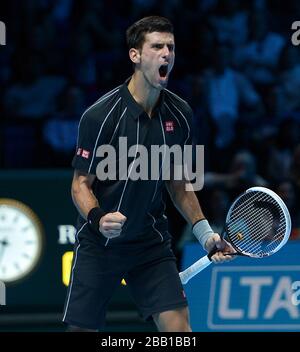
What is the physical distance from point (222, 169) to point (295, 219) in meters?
1.15

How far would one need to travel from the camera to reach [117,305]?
→ 880 cm

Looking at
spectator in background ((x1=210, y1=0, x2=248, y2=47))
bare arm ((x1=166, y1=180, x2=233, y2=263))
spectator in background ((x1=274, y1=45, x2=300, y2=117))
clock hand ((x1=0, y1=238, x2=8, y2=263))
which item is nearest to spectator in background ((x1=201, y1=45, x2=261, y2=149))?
spectator in background ((x1=274, y1=45, x2=300, y2=117))

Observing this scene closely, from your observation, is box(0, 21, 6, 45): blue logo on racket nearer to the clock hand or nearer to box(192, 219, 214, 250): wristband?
the clock hand

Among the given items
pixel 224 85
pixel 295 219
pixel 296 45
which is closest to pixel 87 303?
pixel 295 219

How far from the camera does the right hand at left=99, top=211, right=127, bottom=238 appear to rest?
239 inches

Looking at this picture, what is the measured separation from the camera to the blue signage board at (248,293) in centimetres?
845

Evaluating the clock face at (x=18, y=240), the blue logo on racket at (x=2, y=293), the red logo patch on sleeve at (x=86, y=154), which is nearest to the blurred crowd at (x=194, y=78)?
the clock face at (x=18, y=240)

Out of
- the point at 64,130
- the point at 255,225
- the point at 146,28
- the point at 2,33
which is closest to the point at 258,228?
the point at 255,225

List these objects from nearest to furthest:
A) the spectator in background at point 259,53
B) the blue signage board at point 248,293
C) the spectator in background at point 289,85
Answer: the blue signage board at point 248,293 → the spectator in background at point 289,85 → the spectator in background at point 259,53

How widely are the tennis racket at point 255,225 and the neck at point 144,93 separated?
68cm

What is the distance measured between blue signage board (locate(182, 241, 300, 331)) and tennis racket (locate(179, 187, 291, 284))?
1.85 metres

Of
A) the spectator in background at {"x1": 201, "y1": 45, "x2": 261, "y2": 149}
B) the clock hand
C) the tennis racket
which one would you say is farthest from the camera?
the spectator in background at {"x1": 201, "y1": 45, "x2": 261, "y2": 149}

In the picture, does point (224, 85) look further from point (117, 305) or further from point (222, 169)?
point (117, 305)

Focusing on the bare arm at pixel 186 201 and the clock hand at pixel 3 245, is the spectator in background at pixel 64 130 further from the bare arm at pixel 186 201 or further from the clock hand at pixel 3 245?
the bare arm at pixel 186 201
